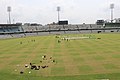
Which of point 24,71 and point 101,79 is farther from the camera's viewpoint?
point 24,71

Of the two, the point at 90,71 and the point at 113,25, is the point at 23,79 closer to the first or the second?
the point at 90,71

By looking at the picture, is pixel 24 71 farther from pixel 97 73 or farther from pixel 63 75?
pixel 97 73

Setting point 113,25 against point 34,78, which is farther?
point 113,25

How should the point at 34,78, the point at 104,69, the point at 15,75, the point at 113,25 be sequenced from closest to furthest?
the point at 34,78
the point at 15,75
the point at 104,69
the point at 113,25

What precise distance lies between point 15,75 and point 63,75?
462 centimetres

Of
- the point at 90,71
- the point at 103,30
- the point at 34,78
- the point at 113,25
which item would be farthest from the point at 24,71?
the point at 113,25

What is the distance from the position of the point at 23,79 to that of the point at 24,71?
4096mm

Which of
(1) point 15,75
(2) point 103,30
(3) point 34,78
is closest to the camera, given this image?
(3) point 34,78

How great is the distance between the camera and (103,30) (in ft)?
488

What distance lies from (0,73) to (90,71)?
9.07 m

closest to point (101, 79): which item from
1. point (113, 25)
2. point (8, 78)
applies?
point (8, 78)

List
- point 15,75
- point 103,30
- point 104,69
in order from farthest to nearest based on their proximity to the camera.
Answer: point 103,30, point 104,69, point 15,75

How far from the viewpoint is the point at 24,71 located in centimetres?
2622

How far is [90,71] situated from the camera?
995 inches
